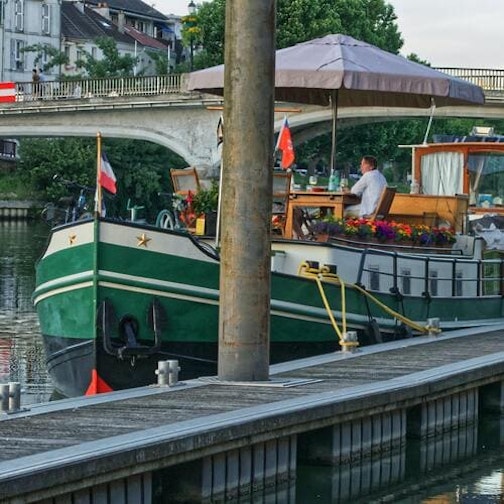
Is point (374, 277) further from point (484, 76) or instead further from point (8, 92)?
point (8, 92)

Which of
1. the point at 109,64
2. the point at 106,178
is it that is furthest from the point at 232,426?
the point at 109,64

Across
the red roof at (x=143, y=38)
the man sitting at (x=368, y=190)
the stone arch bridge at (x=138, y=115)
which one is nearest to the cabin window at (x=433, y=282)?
the man sitting at (x=368, y=190)

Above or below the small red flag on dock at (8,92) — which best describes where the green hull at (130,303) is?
below

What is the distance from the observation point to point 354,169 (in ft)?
303

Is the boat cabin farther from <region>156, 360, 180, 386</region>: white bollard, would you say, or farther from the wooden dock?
<region>156, 360, 180, 386</region>: white bollard

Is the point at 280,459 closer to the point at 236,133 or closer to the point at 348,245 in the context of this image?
the point at 236,133

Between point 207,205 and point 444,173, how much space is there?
4869mm

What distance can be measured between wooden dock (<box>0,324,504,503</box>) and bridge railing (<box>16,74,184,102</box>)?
4277 centimetres

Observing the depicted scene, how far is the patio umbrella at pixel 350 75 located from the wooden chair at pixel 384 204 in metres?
1.04

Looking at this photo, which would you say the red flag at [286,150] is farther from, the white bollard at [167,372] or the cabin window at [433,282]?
the white bollard at [167,372]

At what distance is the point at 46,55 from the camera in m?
94.2

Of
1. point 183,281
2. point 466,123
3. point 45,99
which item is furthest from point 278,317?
point 466,123

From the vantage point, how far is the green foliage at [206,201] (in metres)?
18.6

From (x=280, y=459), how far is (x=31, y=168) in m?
65.0
